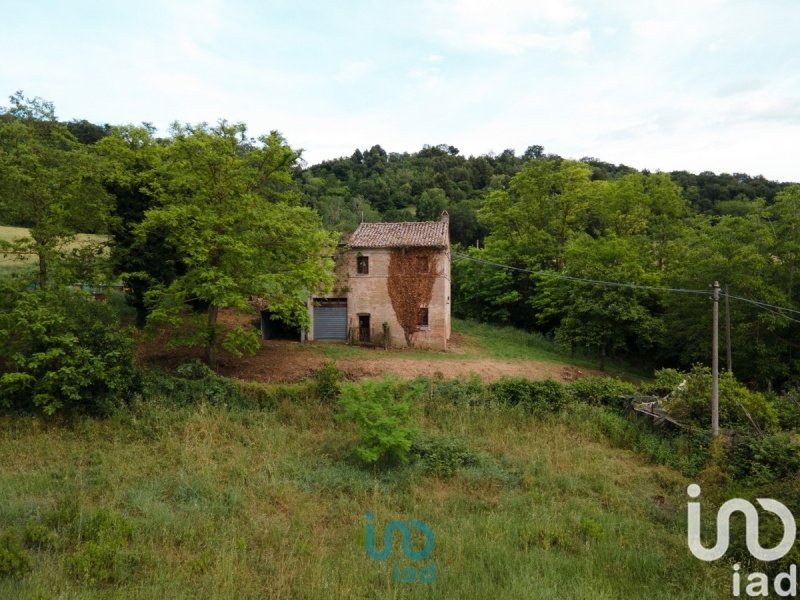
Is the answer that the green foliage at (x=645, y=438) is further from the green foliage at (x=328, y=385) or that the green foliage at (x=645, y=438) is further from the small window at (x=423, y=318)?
the small window at (x=423, y=318)

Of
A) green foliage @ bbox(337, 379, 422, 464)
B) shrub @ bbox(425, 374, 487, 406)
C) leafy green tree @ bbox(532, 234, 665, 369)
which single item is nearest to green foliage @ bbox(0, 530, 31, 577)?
green foliage @ bbox(337, 379, 422, 464)

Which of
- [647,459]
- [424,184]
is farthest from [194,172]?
[424,184]

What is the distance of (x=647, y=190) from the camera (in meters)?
35.8

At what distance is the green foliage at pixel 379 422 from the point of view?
1101cm

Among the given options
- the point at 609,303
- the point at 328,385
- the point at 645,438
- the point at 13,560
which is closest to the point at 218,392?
the point at 328,385

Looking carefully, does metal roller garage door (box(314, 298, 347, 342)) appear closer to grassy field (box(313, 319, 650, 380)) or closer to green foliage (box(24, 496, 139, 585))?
grassy field (box(313, 319, 650, 380))

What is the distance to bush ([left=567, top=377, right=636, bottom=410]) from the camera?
15.6 meters

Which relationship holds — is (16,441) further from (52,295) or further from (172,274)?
(172,274)

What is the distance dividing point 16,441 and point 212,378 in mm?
5236

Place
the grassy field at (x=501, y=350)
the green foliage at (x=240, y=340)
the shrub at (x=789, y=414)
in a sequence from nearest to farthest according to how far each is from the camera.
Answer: the shrub at (x=789, y=414)
the green foliage at (x=240, y=340)
the grassy field at (x=501, y=350)

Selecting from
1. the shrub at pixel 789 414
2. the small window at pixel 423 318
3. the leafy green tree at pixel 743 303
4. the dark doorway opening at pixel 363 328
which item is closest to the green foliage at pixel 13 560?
the shrub at pixel 789 414

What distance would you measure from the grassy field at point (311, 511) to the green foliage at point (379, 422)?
19.5 inches

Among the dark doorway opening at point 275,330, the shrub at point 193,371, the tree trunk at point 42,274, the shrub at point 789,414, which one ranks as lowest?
the shrub at point 789,414

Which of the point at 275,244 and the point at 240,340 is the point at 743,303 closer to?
the point at 275,244
